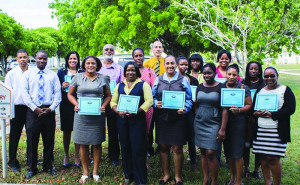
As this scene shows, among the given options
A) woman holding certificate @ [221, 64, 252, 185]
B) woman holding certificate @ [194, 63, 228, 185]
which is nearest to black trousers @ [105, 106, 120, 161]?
woman holding certificate @ [194, 63, 228, 185]

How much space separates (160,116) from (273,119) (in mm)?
1680

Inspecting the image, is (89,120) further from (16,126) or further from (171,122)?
(16,126)

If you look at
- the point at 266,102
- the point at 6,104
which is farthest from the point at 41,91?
the point at 266,102

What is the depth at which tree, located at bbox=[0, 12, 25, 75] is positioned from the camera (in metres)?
27.5

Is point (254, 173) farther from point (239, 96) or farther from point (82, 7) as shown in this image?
point (82, 7)

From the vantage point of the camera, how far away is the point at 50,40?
179ft

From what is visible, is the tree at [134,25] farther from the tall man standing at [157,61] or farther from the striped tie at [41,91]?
the striped tie at [41,91]

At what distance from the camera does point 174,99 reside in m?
4.64

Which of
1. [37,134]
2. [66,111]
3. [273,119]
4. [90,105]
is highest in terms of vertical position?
[90,105]

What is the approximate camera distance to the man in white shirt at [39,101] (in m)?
5.25

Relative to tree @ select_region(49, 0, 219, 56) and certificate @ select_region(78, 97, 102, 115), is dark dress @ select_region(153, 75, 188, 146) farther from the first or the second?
tree @ select_region(49, 0, 219, 56)

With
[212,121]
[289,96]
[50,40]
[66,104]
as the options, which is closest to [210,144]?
[212,121]

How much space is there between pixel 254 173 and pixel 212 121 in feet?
5.61

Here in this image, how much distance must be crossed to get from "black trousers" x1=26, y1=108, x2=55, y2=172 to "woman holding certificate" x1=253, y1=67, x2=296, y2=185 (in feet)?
11.4
